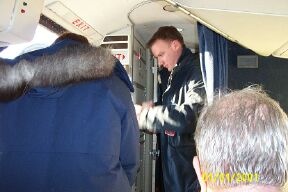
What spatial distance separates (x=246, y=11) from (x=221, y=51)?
3.15 feet

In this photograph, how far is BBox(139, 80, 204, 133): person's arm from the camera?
9.90 ft

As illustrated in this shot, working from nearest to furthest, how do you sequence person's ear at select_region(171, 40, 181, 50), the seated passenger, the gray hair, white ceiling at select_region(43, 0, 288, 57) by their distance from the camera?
the gray hair → the seated passenger → white ceiling at select_region(43, 0, 288, 57) → person's ear at select_region(171, 40, 181, 50)

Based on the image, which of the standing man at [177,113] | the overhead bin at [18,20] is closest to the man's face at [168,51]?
the standing man at [177,113]

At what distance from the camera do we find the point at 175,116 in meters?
3.02

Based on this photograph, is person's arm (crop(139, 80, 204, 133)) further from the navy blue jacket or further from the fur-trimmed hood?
the fur-trimmed hood

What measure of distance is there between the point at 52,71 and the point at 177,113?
149 cm

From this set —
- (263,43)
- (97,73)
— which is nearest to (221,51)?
(263,43)

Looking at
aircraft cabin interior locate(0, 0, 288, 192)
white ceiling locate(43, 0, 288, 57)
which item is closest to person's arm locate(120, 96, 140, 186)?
aircraft cabin interior locate(0, 0, 288, 192)

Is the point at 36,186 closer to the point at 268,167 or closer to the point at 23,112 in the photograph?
the point at 23,112

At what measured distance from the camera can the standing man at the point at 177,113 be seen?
3.03m

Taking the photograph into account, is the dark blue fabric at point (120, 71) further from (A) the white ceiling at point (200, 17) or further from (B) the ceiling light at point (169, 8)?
(B) the ceiling light at point (169, 8)

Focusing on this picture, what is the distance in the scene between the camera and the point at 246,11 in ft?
7.80

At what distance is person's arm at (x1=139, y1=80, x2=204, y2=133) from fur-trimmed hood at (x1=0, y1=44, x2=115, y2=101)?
4.25 feet

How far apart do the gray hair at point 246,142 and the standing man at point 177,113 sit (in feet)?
6.33
